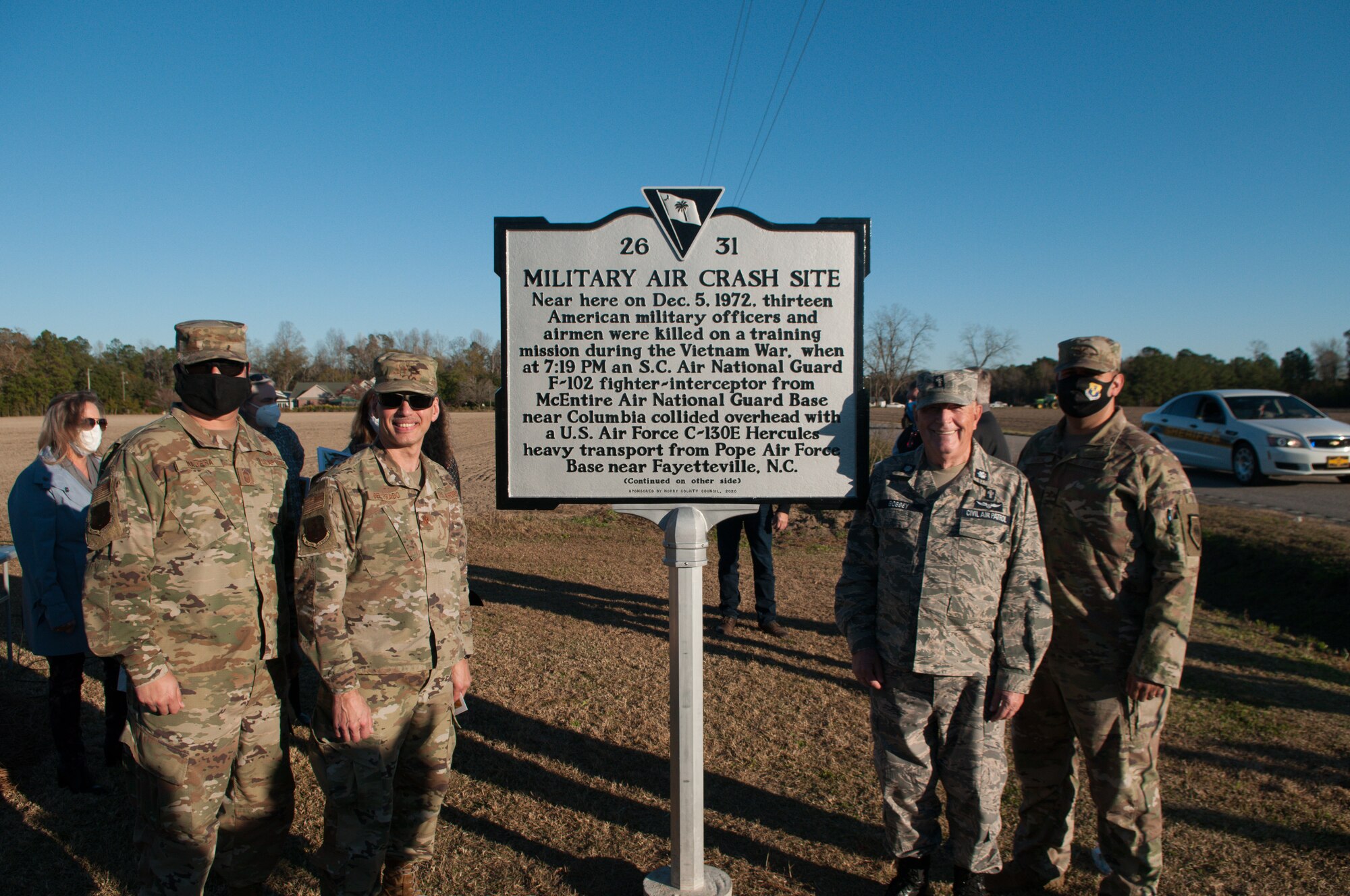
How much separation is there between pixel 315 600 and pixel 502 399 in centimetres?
90

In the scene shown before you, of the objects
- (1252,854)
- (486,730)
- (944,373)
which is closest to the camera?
(944,373)

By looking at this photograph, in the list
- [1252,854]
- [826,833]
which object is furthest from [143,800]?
[1252,854]

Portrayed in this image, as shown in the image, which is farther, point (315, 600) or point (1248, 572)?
point (1248, 572)

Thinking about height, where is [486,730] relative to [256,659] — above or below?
below

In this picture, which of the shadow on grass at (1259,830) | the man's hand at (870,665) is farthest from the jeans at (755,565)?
the man's hand at (870,665)

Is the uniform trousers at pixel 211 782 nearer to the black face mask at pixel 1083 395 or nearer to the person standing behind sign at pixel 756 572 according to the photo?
the black face mask at pixel 1083 395

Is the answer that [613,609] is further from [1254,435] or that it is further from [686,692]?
[1254,435]

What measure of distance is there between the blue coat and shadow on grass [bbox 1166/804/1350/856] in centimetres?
504

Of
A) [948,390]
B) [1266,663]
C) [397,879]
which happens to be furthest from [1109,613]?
[1266,663]

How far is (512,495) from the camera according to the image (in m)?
2.80

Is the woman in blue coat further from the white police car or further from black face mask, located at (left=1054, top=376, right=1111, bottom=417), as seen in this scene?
the white police car

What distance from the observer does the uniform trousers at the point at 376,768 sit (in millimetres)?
2484

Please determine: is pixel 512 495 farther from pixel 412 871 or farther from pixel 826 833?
pixel 826 833

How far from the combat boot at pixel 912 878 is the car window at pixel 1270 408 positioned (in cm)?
1492
